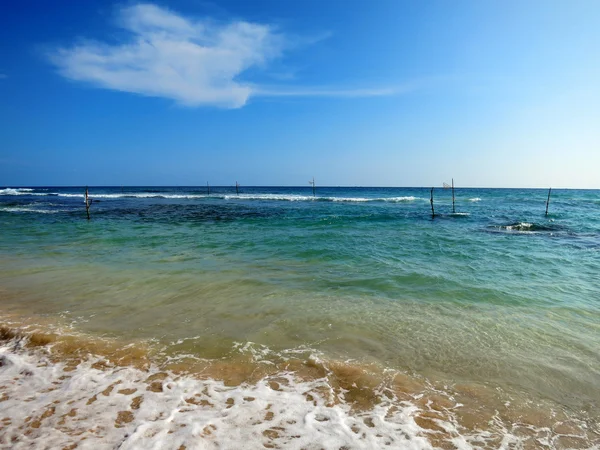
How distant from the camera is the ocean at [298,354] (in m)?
3.32

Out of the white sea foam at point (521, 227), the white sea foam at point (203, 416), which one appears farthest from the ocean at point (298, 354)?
the white sea foam at point (521, 227)

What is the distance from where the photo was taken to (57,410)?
344 centimetres

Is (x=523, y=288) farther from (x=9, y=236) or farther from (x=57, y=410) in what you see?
(x=9, y=236)

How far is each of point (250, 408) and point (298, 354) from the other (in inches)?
54.1

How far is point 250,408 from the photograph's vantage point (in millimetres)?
3611

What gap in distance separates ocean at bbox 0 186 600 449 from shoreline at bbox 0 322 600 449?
20 millimetres

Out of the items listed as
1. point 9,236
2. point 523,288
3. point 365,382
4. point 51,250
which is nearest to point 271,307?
point 365,382

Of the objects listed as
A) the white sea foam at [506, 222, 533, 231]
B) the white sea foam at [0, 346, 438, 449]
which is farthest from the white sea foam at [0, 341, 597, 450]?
the white sea foam at [506, 222, 533, 231]

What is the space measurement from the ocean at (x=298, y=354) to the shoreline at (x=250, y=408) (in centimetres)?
2

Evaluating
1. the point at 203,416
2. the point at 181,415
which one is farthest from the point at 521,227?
the point at 181,415

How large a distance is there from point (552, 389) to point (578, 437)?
863mm

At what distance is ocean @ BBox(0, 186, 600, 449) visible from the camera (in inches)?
131

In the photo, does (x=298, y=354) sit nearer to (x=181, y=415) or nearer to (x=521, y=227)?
(x=181, y=415)

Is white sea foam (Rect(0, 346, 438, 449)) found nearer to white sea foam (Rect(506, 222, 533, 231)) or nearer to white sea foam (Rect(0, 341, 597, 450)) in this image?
white sea foam (Rect(0, 341, 597, 450))
